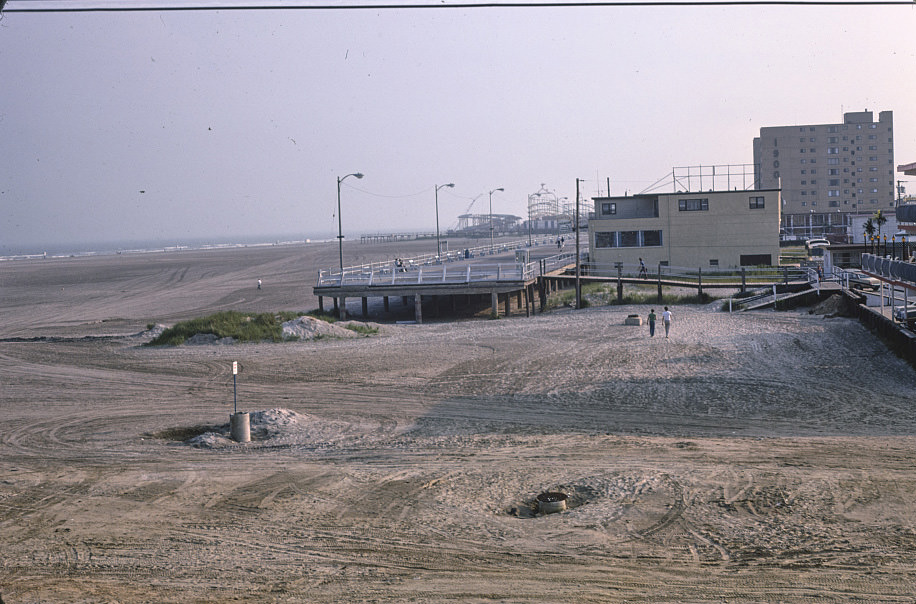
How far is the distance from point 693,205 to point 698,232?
1835 mm

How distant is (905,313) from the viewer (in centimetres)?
2645

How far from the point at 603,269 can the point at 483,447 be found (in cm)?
3969

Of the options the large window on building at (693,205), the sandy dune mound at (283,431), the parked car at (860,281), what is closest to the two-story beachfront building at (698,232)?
the large window on building at (693,205)

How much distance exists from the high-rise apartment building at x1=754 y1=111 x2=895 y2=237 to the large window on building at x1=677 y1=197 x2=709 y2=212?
270ft

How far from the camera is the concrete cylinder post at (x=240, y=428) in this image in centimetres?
1770

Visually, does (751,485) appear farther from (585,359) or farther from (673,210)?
(673,210)

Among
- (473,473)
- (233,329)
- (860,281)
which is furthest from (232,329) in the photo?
(860,281)

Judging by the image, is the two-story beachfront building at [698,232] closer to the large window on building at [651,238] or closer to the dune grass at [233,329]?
the large window on building at [651,238]

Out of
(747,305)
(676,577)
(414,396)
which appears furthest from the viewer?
(747,305)

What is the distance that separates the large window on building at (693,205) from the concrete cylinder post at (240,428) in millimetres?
42635

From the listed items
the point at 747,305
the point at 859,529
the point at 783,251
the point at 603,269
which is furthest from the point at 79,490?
the point at 783,251

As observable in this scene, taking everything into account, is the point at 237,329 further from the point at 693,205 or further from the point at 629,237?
the point at 693,205

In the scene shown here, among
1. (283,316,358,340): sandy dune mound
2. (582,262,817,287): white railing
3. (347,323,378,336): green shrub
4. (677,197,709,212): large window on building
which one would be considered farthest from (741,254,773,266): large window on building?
(283,316,358,340): sandy dune mound

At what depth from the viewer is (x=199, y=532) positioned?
11.9 m
